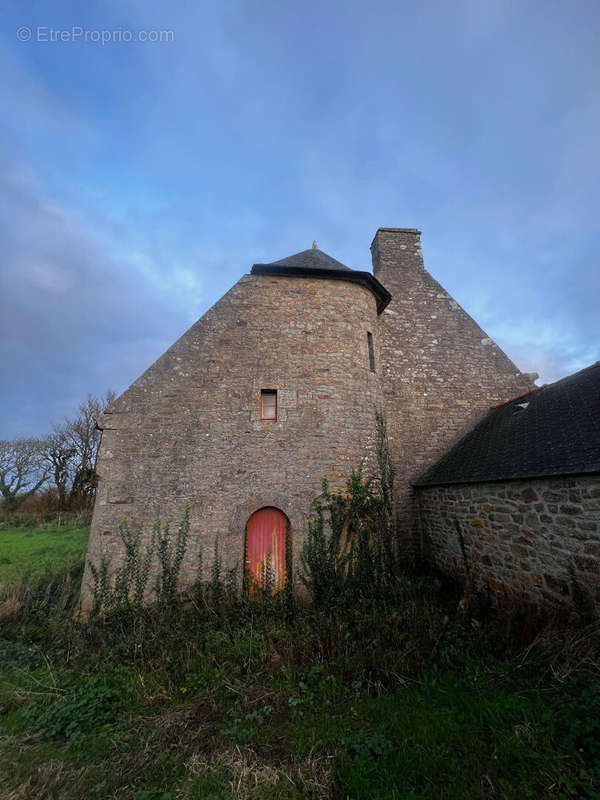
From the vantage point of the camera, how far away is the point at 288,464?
6996mm

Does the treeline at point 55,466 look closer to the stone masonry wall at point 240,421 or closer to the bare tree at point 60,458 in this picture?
the bare tree at point 60,458

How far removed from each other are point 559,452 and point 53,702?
7.61 meters

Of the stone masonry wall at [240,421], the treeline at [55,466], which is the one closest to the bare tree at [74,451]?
the treeline at [55,466]

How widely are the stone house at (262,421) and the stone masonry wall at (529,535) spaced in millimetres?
1412

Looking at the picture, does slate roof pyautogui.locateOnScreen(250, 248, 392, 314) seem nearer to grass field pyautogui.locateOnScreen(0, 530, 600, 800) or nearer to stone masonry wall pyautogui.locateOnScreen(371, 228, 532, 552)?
stone masonry wall pyautogui.locateOnScreen(371, 228, 532, 552)

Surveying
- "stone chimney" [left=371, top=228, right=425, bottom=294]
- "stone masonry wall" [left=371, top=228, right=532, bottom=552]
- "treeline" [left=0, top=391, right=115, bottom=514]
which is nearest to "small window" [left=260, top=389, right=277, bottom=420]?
"stone masonry wall" [left=371, top=228, right=532, bottom=552]

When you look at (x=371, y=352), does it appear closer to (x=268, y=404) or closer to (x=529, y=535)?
(x=268, y=404)

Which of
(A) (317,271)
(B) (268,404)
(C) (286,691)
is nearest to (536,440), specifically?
(B) (268,404)

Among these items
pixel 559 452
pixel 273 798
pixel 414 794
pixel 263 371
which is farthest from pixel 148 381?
pixel 559 452

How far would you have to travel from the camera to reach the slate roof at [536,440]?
188 inches

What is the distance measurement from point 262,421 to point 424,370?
19.4ft

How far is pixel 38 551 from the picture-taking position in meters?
11.9

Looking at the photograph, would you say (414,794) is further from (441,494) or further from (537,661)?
(441,494)

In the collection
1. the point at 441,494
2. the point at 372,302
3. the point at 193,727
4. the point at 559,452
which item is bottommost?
the point at 193,727
